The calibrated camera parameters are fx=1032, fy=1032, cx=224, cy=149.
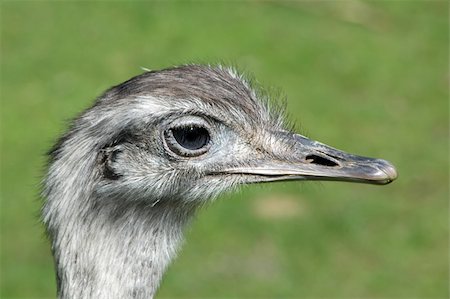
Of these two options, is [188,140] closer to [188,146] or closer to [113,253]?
[188,146]

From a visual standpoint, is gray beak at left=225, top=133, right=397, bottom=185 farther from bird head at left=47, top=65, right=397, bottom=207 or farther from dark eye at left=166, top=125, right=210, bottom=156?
dark eye at left=166, top=125, right=210, bottom=156

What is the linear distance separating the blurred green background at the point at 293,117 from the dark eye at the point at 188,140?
2.11 meters

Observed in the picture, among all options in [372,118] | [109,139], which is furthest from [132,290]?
[372,118]

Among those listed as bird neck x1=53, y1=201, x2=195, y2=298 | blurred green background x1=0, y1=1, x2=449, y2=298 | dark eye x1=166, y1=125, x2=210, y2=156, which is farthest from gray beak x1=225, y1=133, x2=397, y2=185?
blurred green background x1=0, y1=1, x2=449, y2=298

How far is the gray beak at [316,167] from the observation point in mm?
3244

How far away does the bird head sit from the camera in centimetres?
315

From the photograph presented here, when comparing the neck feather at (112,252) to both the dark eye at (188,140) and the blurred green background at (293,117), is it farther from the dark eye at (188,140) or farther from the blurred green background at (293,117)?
the blurred green background at (293,117)

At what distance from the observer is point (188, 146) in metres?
3.24

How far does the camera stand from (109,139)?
10.3ft

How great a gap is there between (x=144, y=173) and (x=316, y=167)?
0.56 meters

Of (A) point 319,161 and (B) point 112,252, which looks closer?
(B) point 112,252

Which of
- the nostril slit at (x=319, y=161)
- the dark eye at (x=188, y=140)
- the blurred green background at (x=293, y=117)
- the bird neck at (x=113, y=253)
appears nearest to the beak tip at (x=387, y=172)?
the nostril slit at (x=319, y=161)

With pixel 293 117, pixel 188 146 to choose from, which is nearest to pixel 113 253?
pixel 188 146

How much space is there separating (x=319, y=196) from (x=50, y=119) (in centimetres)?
241
